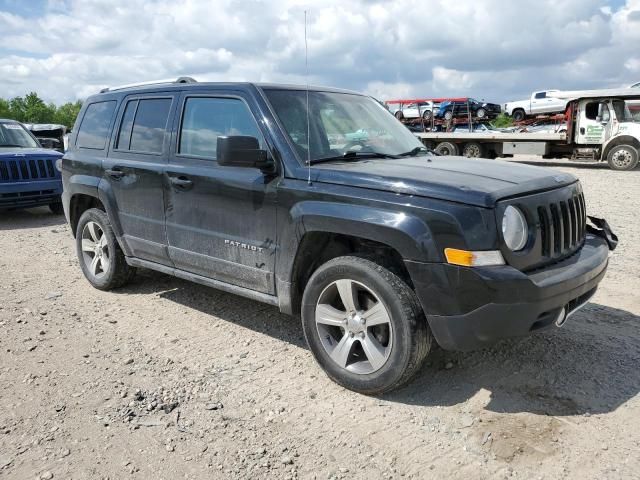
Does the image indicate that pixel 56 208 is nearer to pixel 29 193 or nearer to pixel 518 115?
pixel 29 193

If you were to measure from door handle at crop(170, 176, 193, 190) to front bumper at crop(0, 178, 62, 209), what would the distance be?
257 inches

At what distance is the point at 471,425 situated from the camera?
127 inches

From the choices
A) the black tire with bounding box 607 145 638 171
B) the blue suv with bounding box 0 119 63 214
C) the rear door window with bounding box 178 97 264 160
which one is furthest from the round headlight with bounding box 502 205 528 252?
the black tire with bounding box 607 145 638 171

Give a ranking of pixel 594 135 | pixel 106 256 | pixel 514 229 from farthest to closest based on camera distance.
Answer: pixel 594 135
pixel 106 256
pixel 514 229

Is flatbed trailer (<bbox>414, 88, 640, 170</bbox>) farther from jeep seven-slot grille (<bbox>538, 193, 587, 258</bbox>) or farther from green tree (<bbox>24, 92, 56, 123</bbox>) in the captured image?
green tree (<bbox>24, 92, 56, 123</bbox>)

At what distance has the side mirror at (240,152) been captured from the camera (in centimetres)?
361

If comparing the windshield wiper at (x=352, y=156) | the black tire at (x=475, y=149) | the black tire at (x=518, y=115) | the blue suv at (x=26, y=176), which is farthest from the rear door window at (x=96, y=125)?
the black tire at (x=518, y=115)

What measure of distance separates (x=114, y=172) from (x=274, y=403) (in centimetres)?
272

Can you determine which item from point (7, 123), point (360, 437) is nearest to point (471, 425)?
point (360, 437)

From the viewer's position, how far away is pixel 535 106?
28.0 metres

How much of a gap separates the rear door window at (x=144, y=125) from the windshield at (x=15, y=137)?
22.4 ft

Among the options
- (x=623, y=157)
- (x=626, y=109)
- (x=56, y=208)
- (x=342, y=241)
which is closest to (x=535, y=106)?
(x=626, y=109)

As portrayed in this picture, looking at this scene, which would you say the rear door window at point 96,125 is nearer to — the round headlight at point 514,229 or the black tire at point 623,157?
the round headlight at point 514,229

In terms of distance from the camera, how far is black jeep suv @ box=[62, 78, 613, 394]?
120 inches
